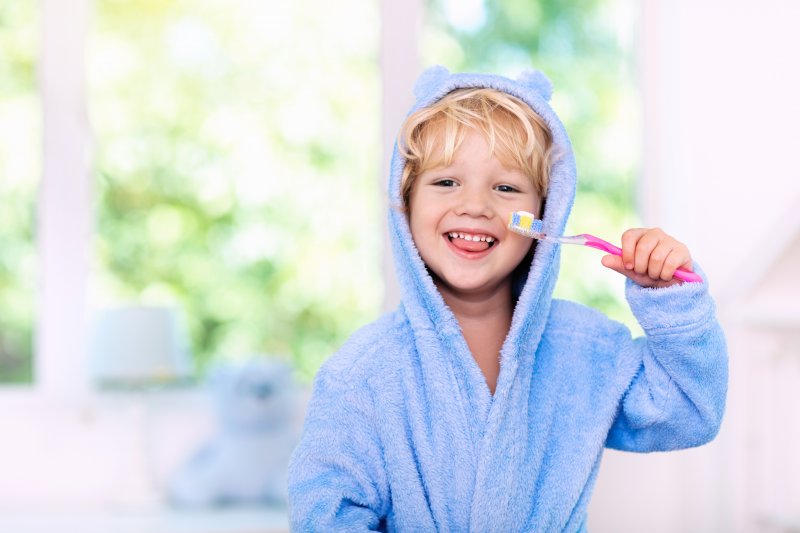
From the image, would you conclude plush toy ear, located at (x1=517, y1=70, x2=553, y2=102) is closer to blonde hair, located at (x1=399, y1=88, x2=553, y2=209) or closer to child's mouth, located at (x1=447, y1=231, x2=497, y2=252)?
blonde hair, located at (x1=399, y1=88, x2=553, y2=209)

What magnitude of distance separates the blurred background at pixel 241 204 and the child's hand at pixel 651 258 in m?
1.07

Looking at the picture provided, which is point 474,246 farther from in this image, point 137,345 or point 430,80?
point 137,345

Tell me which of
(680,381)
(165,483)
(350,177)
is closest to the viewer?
(680,381)

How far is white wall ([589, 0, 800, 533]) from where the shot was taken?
1903 mm

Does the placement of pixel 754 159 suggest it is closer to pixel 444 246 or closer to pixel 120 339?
pixel 444 246

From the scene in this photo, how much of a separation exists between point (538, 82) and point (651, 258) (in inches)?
11.7

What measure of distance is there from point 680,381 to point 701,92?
1.24 meters

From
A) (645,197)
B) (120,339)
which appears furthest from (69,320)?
(645,197)

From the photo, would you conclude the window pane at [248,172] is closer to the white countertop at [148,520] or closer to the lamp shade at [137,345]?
the lamp shade at [137,345]

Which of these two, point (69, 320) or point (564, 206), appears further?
point (69, 320)

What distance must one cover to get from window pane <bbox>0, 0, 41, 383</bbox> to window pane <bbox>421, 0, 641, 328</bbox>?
3.59ft

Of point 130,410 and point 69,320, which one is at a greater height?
point 69,320

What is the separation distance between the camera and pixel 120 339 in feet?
7.32

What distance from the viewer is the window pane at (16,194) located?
2457 millimetres
